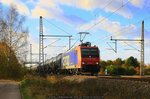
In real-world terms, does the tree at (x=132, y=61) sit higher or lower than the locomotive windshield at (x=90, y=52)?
lower

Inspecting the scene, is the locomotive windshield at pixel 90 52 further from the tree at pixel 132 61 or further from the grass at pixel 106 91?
the tree at pixel 132 61

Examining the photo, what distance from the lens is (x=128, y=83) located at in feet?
78.8

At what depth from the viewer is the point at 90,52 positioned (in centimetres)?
4681

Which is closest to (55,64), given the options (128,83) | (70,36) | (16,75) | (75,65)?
(16,75)

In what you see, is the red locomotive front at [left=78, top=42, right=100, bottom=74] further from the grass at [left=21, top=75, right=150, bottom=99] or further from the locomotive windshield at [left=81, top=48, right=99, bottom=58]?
the grass at [left=21, top=75, right=150, bottom=99]

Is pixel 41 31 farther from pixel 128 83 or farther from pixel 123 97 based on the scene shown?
pixel 123 97

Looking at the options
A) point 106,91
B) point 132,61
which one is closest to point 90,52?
point 106,91

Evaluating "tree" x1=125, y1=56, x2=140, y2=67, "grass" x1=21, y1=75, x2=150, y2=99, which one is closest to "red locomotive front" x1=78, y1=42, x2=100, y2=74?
"grass" x1=21, y1=75, x2=150, y2=99

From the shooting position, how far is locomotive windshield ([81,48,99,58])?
152ft

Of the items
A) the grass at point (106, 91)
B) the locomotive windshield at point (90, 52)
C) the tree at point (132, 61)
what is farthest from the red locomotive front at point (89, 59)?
the tree at point (132, 61)

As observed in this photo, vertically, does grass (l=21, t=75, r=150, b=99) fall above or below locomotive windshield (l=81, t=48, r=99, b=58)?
below

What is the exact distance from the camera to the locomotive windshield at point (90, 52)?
46.4m

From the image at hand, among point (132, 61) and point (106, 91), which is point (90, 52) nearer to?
point (106, 91)

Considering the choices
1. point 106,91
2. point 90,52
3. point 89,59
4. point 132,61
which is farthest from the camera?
point 132,61
